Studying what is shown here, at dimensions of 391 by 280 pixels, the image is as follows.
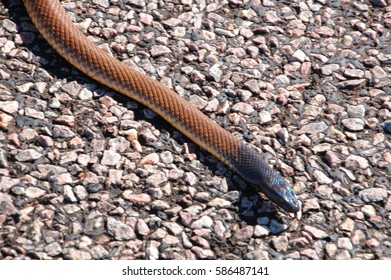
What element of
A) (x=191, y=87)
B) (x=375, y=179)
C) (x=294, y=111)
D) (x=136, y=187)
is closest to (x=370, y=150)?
(x=375, y=179)

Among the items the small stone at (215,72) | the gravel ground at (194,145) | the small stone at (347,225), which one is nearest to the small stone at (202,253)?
the gravel ground at (194,145)

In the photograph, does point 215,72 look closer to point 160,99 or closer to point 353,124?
point 160,99

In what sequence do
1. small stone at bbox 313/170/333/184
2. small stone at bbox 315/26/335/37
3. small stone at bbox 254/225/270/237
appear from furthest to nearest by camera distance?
small stone at bbox 315/26/335/37
small stone at bbox 313/170/333/184
small stone at bbox 254/225/270/237

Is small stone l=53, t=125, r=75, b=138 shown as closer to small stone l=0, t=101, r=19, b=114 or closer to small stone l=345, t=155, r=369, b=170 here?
small stone l=0, t=101, r=19, b=114

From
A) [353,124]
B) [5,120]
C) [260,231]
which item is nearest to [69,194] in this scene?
[5,120]

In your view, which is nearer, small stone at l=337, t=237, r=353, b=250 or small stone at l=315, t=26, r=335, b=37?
small stone at l=337, t=237, r=353, b=250

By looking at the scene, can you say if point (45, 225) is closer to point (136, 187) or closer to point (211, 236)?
point (136, 187)

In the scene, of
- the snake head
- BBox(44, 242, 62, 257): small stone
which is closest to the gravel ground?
BBox(44, 242, 62, 257): small stone
